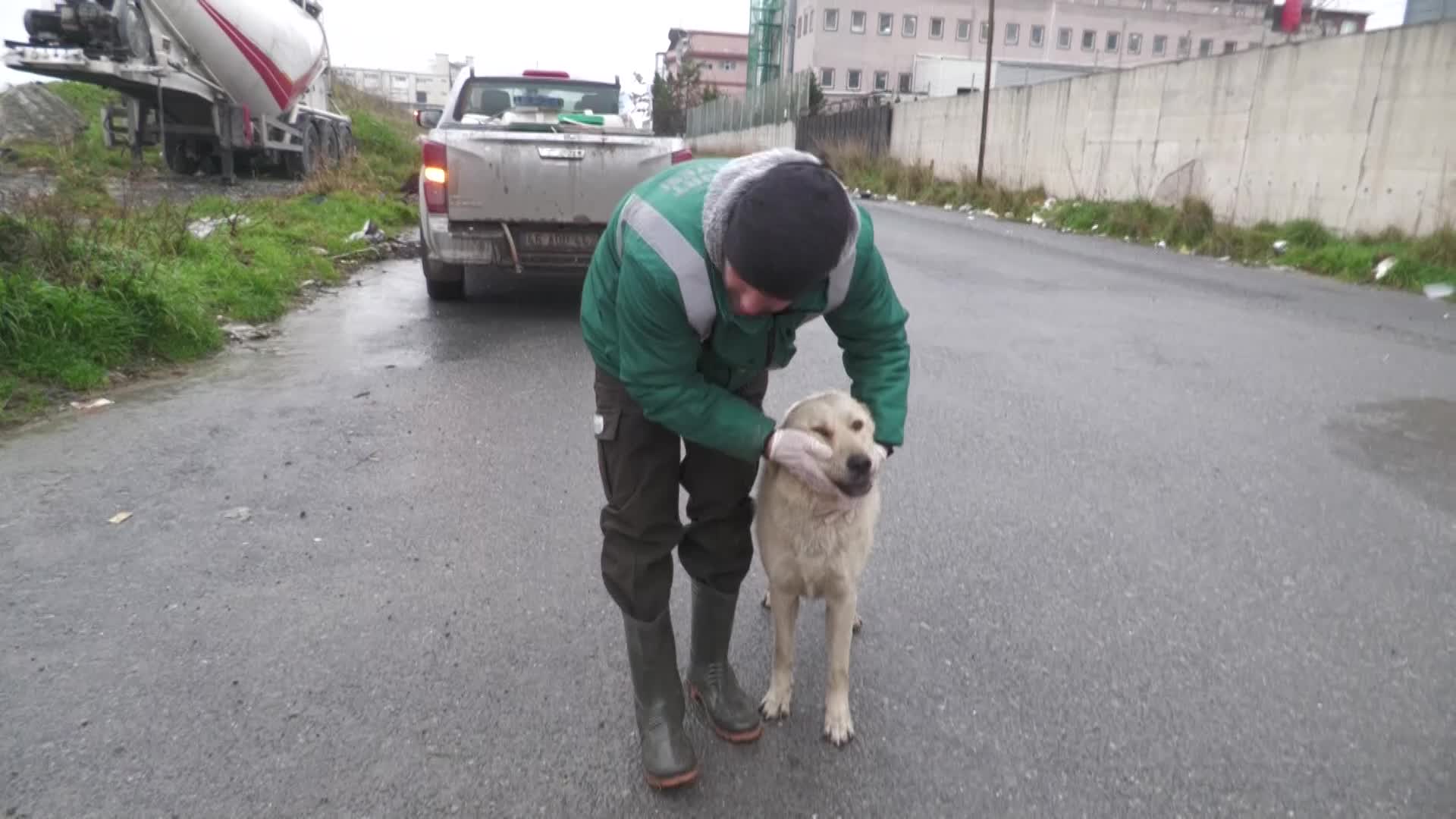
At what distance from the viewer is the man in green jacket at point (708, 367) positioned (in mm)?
2055

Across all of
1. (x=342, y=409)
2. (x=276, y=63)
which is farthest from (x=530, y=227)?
(x=276, y=63)

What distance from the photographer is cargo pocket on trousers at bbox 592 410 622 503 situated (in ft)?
8.30

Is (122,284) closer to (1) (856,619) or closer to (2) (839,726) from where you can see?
(1) (856,619)

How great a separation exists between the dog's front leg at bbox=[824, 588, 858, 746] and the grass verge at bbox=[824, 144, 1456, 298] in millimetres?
10784

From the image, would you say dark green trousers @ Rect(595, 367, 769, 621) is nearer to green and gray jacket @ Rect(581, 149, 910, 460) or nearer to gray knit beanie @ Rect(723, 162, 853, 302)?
green and gray jacket @ Rect(581, 149, 910, 460)

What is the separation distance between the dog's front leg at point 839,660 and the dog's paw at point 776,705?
13cm

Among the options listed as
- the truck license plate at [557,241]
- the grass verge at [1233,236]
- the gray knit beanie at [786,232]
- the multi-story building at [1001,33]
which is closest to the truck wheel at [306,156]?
the grass verge at [1233,236]

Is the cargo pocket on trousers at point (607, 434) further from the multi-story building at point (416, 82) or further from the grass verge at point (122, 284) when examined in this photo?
the multi-story building at point (416, 82)

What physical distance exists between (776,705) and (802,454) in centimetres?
88

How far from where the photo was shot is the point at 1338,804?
2.40 metres

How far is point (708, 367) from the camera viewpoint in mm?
2559

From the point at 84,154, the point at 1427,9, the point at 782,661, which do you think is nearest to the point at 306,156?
the point at 84,154

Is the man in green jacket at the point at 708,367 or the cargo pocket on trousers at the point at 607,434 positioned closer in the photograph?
the man in green jacket at the point at 708,367

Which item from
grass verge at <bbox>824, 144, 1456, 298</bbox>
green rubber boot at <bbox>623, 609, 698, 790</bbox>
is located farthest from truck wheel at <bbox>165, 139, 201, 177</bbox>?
green rubber boot at <bbox>623, 609, 698, 790</bbox>
